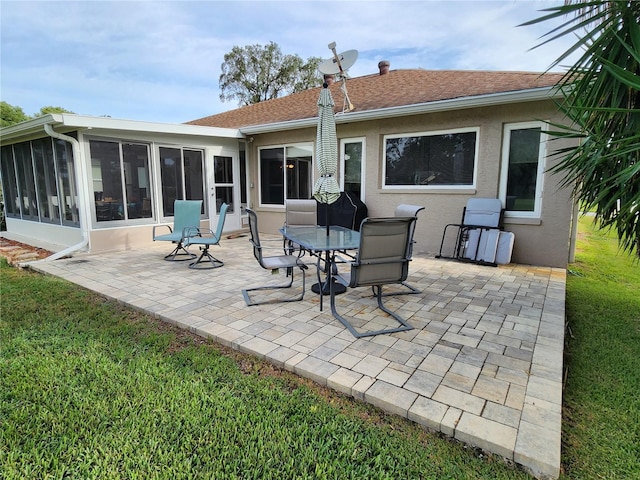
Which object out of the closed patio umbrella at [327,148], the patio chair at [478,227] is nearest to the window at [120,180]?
the closed patio umbrella at [327,148]

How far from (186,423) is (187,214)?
5302mm

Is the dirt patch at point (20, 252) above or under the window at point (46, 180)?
under

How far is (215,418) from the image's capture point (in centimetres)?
205

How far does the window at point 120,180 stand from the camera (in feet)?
22.4

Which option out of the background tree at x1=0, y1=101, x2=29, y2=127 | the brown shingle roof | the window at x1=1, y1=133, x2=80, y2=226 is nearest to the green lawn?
the window at x1=1, y1=133, x2=80, y2=226

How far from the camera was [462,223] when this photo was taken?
6262mm

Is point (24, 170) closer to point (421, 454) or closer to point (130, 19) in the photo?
point (130, 19)

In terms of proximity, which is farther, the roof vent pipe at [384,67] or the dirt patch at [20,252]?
the roof vent pipe at [384,67]

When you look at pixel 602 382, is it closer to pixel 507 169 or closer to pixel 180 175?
pixel 507 169

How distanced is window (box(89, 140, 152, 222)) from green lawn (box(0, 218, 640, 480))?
4210 mm

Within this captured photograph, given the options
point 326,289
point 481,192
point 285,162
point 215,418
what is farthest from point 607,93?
point 285,162

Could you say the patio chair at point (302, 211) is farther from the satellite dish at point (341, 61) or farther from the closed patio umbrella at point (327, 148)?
the satellite dish at point (341, 61)

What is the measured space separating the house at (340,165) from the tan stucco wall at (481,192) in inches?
0.8

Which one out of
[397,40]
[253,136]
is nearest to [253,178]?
[253,136]
